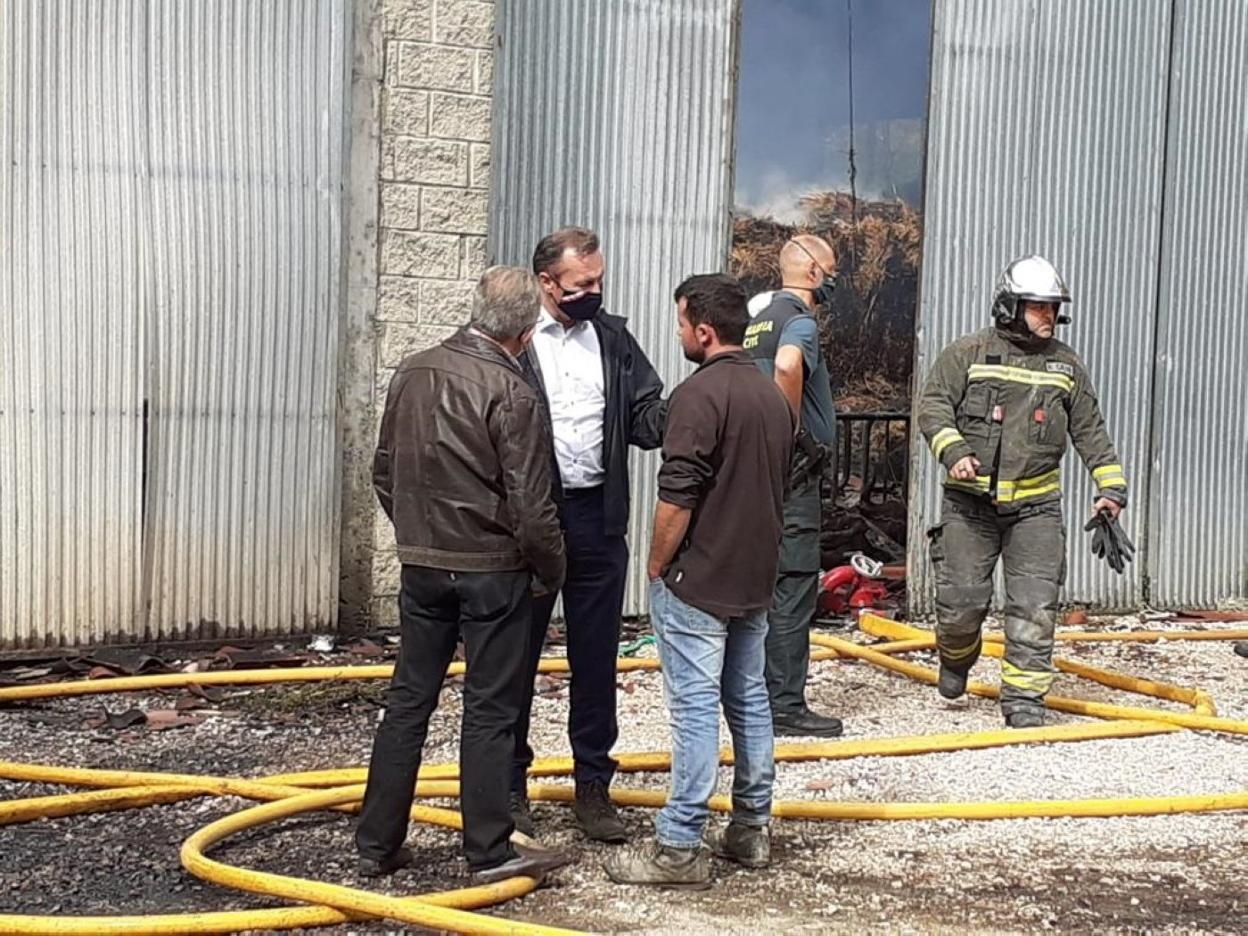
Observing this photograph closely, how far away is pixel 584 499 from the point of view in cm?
555

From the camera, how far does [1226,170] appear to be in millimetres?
10898

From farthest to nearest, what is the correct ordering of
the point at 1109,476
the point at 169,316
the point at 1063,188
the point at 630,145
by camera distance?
the point at 1063,188, the point at 630,145, the point at 169,316, the point at 1109,476

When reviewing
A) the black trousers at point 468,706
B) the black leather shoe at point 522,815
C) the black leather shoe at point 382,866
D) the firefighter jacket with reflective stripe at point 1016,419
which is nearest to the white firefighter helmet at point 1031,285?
the firefighter jacket with reflective stripe at point 1016,419

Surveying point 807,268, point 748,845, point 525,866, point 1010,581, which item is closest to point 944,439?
point 1010,581

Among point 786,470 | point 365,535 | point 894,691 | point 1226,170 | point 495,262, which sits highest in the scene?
point 1226,170

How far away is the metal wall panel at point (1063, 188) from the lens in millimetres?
10227

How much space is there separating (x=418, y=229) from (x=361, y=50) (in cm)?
102

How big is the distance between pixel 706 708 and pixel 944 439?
267cm

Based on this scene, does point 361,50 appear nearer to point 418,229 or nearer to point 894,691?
point 418,229

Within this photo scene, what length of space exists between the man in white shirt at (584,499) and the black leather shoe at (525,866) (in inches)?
11.5

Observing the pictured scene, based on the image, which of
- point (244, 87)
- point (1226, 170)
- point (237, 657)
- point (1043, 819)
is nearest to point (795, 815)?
point (1043, 819)

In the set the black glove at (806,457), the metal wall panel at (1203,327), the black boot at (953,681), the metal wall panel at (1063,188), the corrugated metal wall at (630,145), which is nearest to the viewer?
the black glove at (806,457)

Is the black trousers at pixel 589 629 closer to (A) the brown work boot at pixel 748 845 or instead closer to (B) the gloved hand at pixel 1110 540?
(A) the brown work boot at pixel 748 845

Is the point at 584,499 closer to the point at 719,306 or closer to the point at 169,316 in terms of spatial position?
the point at 719,306
